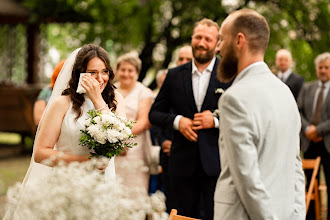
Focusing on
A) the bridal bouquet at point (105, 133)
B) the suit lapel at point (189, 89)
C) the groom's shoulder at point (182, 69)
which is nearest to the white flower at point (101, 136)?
the bridal bouquet at point (105, 133)

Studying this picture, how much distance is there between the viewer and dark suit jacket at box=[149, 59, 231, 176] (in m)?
4.34

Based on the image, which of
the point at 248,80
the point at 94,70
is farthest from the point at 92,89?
the point at 248,80

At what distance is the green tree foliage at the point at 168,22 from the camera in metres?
11.8

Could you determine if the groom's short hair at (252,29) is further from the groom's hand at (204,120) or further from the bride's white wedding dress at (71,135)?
the groom's hand at (204,120)

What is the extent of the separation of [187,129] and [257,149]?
1.91m

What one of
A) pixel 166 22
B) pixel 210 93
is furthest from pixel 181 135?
pixel 166 22

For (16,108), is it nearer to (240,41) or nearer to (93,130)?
(93,130)

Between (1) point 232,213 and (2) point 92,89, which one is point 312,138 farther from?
(1) point 232,213

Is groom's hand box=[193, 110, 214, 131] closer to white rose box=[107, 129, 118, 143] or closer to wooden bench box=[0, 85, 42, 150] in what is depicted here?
white rose box=[107, 129, 118, 143]

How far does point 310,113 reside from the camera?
743 centimetres

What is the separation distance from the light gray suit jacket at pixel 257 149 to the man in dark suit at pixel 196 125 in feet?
5.59

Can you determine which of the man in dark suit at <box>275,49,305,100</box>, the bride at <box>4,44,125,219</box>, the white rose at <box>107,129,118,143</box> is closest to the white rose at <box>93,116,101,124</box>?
the white rose at <box>107,129,118,143</box>

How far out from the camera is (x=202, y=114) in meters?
4.32

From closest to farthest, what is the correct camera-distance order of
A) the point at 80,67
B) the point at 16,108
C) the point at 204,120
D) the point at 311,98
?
the point at 80,67 < the point at 204,120 < the point at 311,98 < the point at 16,108
